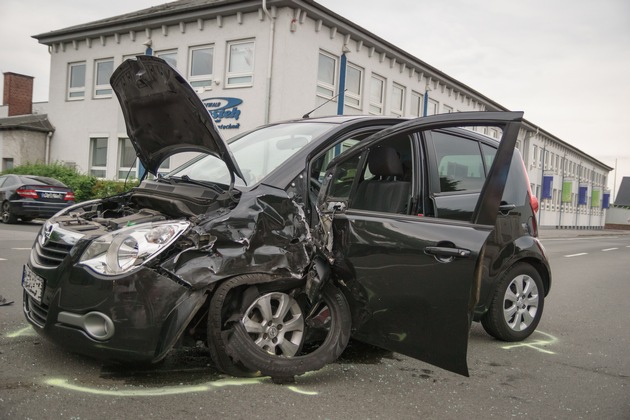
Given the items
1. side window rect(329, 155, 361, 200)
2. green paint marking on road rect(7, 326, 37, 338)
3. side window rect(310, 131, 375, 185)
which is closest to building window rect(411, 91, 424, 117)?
side window rect(310, 131, 375, 185)

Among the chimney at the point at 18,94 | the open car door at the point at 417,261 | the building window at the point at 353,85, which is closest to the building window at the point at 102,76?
the chimney at the point at 18,94

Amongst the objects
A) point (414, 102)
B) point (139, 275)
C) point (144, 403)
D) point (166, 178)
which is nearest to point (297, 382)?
point (144, 403)

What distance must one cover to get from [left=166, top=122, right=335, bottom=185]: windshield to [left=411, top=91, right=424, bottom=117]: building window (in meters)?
23.4

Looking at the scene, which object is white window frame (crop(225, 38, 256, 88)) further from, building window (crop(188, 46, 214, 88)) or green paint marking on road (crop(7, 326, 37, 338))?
green paint marking on road (crop(7, 326, 37, 338))

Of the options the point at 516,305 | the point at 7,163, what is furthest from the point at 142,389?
the point at 7,163

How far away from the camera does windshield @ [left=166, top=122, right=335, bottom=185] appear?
409 centimetres

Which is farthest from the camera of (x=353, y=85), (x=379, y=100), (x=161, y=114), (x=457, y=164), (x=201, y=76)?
(x=379, y=100)

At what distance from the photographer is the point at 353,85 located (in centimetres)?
2336

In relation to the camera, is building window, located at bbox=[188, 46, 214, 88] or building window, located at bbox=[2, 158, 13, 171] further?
building window, located at bbox=[2, 158, 13, 171]

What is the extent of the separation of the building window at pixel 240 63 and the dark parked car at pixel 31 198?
23.9ft

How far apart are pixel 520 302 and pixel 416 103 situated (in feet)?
77.2

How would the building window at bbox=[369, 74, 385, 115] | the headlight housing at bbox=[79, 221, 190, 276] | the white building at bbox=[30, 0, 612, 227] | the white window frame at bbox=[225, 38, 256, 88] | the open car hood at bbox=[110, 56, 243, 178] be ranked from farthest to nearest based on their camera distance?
the building window at bbox=[369, 74, 385, 115]
the white window frame at bbox=[225, 38, 256, 88]
the white building at bbox=[30, 0, 612, 227]
the open car hood at bbox=[110, 56, 243, 178]
the headlight housing at bbox=[79, 221, 190, 276]

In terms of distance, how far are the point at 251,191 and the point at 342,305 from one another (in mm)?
949

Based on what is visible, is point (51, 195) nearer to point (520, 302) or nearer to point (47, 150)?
point (47, 150)
